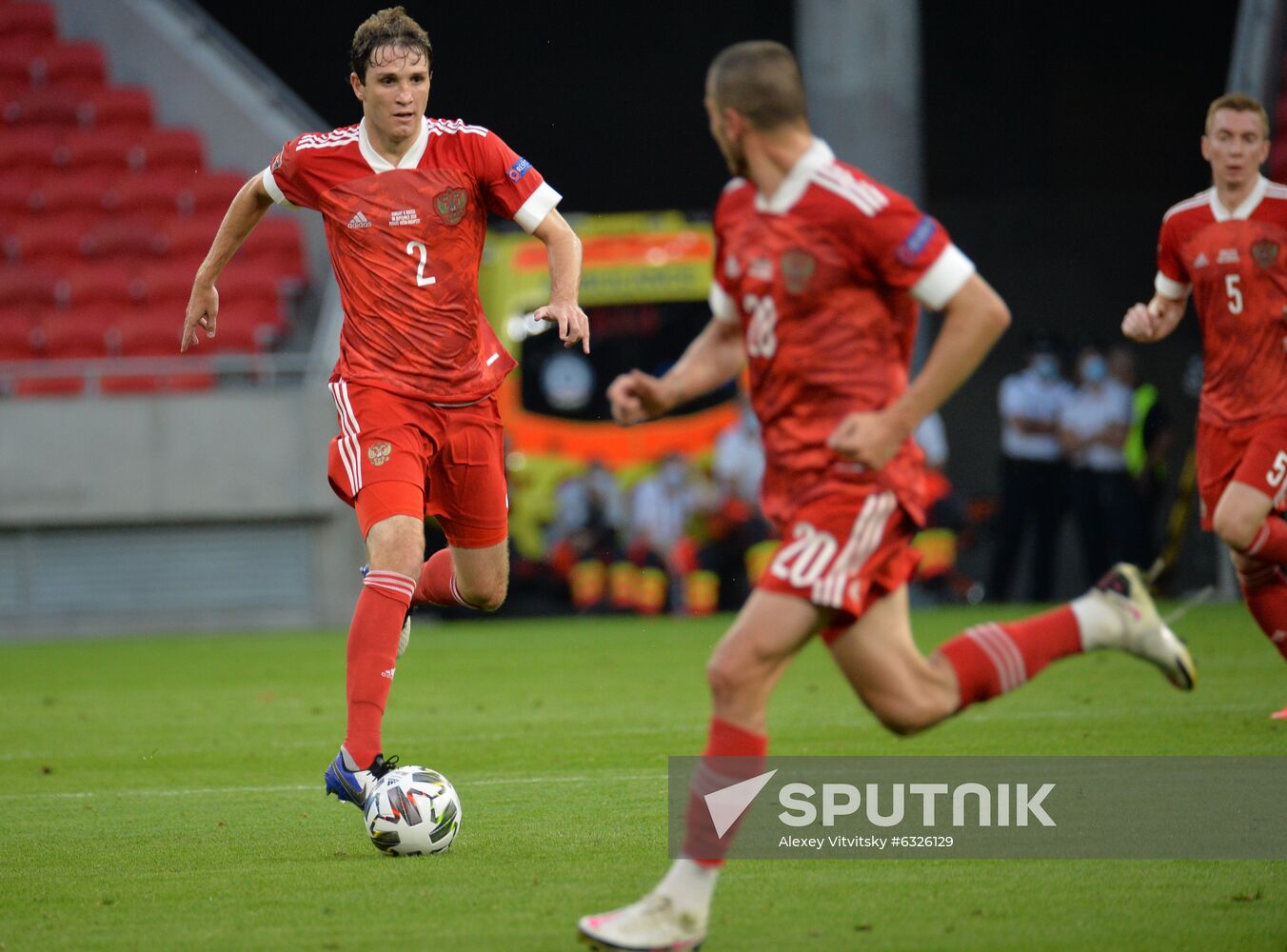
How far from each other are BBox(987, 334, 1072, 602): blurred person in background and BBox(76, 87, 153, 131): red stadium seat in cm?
941

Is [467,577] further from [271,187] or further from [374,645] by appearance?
[271,187]

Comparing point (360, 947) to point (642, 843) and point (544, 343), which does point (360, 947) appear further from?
point (544, 343)

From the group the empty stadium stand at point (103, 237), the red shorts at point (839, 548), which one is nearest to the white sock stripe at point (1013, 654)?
the red shorts at point (839, 548)

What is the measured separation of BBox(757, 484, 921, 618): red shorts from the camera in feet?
13.9

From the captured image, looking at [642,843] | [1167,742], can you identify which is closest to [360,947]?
[642,843]

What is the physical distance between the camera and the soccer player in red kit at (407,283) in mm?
6004

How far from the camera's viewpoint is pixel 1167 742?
24.0 ft

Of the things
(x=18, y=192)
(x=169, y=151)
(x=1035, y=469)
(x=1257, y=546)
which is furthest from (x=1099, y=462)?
(x=18, y=192)

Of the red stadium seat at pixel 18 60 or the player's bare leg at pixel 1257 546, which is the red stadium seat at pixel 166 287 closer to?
the red stadium seat at pixel 18 60

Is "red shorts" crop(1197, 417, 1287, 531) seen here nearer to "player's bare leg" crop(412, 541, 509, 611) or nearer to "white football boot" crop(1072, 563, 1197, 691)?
"white football boot" crop(1072, 563, 1197, 691)

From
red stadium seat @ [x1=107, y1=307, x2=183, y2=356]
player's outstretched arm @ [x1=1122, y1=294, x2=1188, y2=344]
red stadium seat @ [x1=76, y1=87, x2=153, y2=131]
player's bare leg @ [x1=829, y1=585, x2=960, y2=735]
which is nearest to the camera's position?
player's bare leg @ [x1=829, y1=585, x2=960, y2=735]

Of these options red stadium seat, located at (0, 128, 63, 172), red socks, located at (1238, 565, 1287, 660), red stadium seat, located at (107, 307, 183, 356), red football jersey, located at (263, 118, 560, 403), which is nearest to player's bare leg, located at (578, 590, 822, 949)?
red football jersey, located at (263, 118, 560, 403)

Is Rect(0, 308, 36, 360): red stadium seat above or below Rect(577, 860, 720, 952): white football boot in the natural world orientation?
below

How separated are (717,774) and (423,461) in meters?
2.31
